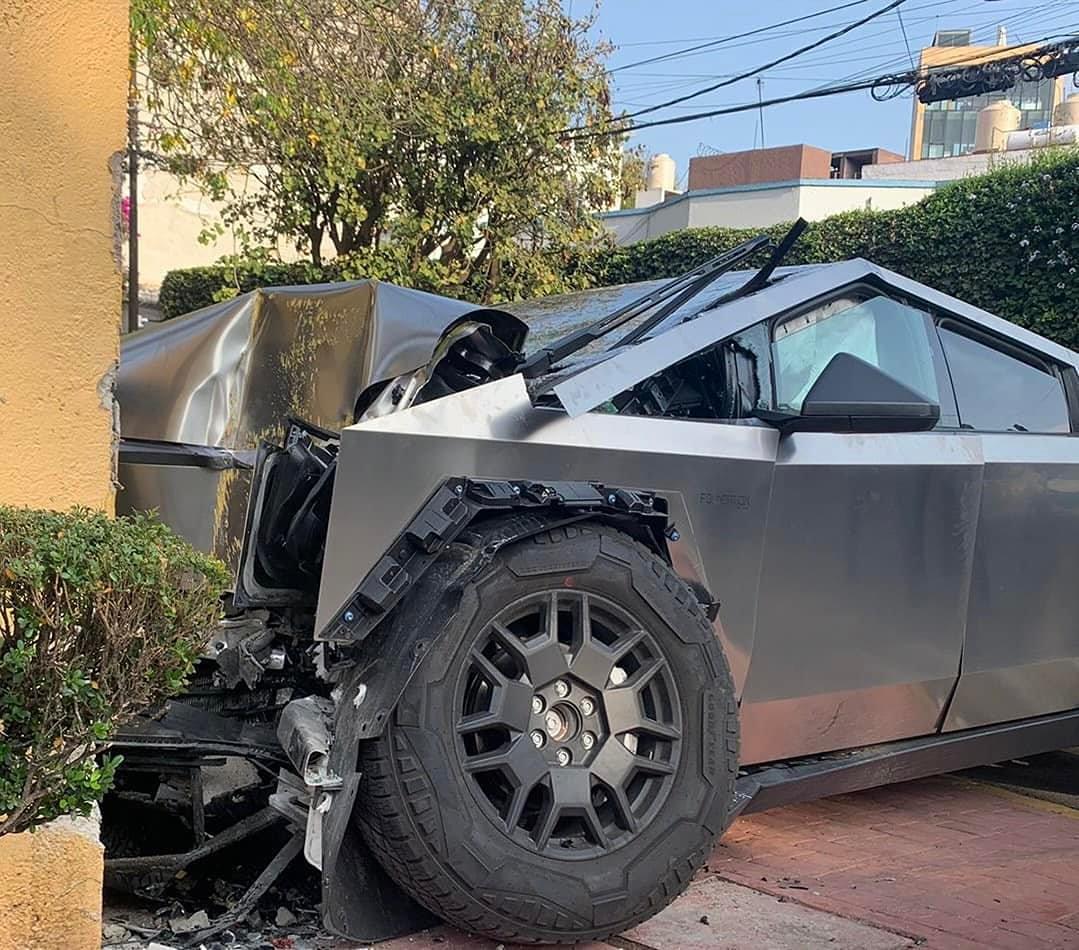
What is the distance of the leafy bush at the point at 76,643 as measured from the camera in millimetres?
1803

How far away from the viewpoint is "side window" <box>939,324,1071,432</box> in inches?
153

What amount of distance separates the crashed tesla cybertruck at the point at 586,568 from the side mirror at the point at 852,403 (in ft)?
0.03

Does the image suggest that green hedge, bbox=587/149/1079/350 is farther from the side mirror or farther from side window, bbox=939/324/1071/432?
the side mirror

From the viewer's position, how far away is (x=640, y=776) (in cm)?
292

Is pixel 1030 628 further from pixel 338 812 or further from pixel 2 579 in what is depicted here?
pixel 2 579

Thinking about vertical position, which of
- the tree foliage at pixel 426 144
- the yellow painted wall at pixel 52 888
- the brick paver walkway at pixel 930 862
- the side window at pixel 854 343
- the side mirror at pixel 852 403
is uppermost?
the tree foliage at pixel 426 144

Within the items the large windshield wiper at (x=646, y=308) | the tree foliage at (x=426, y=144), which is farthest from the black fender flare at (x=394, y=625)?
the tree foliage at (x=426, y=144)

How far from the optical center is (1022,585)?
3859 mm

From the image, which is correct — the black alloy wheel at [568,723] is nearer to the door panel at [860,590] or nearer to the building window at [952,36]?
the door panel at [860,590]

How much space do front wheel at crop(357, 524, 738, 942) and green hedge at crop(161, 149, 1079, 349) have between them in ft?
22.7

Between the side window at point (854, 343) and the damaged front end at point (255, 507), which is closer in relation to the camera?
the damaged front end at point (255, 507)

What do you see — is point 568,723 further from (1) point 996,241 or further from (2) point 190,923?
(1) point 996,241

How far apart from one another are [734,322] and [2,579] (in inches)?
87.3

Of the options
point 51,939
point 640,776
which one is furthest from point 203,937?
point 640,776
